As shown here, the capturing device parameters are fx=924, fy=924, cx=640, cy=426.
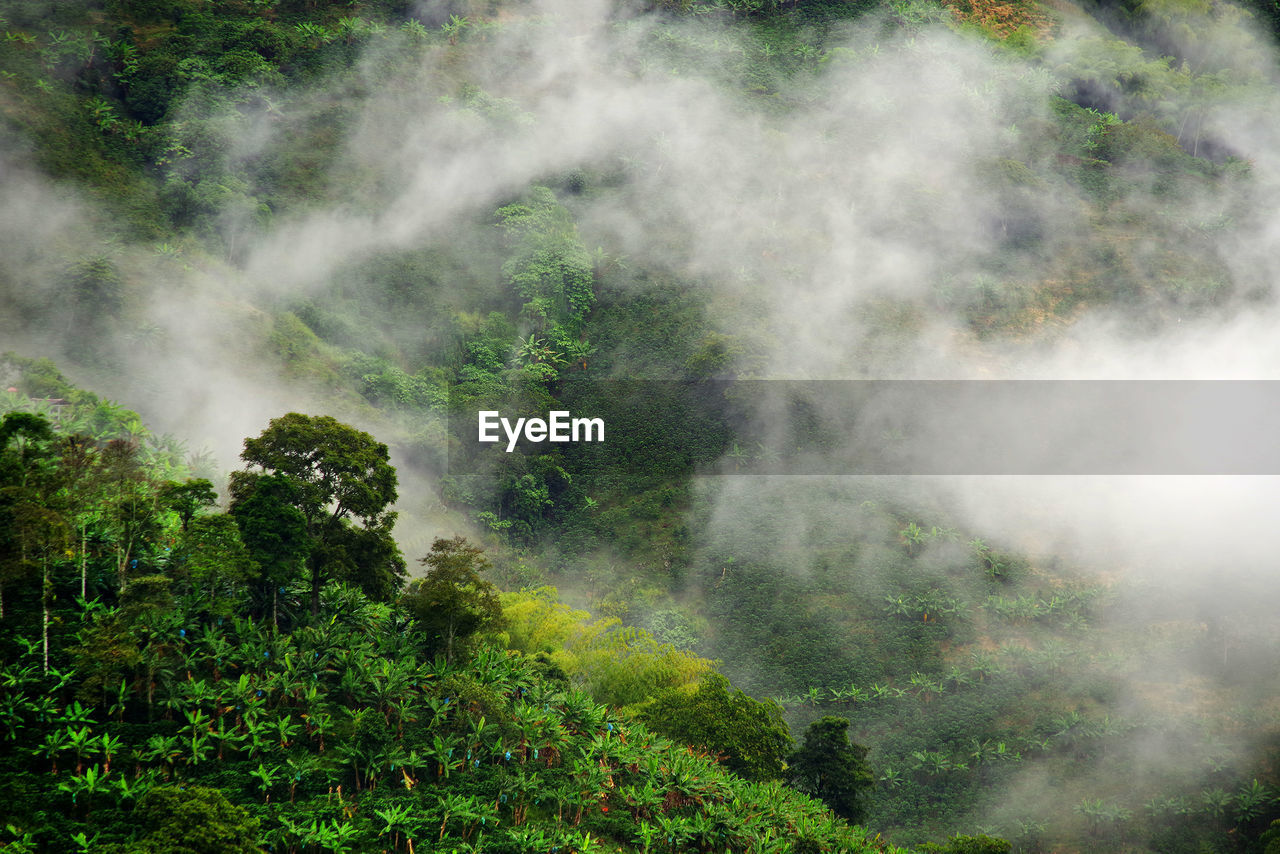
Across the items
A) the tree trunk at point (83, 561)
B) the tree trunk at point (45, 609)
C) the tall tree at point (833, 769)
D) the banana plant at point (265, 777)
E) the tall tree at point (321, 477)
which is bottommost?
the tall tree at point (833, 769)

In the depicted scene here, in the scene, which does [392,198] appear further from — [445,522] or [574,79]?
[445,522]

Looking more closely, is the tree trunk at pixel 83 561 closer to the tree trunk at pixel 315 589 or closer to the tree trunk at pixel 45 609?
the tree trunk at pixel 45 609

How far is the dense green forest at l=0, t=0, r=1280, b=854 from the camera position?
19953 millimetres

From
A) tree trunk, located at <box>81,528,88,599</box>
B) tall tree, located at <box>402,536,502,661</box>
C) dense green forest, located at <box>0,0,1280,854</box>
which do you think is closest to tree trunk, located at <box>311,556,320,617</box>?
dense green forest, located at <box>0,0,1280,854</box>

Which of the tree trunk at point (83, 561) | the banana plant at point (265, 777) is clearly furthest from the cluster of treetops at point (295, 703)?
the tree trunk at point (83, 561)

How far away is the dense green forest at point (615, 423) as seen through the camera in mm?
19953

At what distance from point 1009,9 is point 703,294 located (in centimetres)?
3902

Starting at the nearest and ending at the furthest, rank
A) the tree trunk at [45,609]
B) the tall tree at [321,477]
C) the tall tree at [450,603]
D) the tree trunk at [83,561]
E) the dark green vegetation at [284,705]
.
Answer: the dark green vegetation at [284,705] → the tree trunk at [45,609] → the tree trunk at [83,561] → the tall tree at [450,603] → the tall tree at [321,477]

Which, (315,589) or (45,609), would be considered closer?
(45,609)

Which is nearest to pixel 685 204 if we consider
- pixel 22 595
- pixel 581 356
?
pixel 581 356

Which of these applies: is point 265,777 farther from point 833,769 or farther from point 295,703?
point 833,769

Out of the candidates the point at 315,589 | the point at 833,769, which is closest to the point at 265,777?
the point at 315,589

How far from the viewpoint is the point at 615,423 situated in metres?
47.9

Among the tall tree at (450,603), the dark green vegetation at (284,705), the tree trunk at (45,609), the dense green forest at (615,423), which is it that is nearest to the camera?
the dark green vegetation at (284,705)
